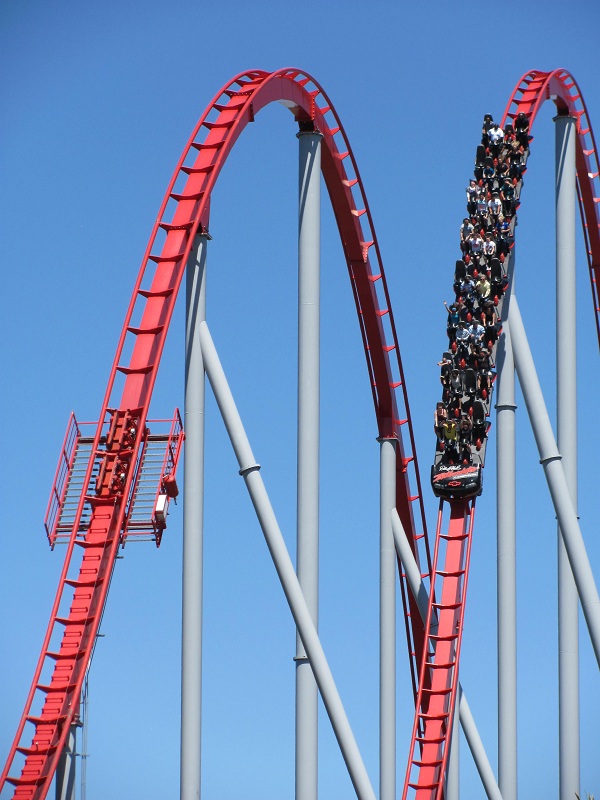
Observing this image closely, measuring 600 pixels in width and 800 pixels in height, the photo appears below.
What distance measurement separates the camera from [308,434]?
15461 millimetres

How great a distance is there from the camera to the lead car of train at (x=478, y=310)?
15.4 metres

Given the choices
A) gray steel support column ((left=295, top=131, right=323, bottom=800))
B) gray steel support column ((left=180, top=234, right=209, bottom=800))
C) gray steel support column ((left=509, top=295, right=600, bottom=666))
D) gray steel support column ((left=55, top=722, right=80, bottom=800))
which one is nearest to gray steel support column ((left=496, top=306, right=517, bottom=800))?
gray steel support column ((left=509, top=295, right=600, bottom=666))

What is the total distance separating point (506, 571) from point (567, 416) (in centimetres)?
168

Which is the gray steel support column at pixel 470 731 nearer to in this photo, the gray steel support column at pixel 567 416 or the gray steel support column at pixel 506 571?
the gray steel support column at pixel 506 571

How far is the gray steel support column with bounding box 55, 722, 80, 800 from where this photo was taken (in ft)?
41.6

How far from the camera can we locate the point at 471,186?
1658 centimetres

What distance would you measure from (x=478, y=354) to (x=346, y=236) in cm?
266

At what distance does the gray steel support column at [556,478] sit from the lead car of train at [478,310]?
26 cm

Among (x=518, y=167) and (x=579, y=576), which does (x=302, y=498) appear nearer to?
(x=579, y=576)

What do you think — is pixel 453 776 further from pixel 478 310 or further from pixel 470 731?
pixel 478 310

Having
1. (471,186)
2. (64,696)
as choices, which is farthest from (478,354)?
(64,696)

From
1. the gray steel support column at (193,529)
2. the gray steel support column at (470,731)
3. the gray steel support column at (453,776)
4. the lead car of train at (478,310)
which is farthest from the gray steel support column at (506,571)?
the gray steel support column at (193,529)

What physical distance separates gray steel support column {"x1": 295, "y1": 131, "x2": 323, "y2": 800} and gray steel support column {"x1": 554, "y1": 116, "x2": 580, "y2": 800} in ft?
8.08

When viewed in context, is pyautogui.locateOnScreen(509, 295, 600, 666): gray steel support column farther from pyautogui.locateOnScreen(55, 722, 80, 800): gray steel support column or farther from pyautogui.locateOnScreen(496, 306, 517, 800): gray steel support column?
pyautogui.locateOnScreen(55, 722, 80, 800): gray steel support column
